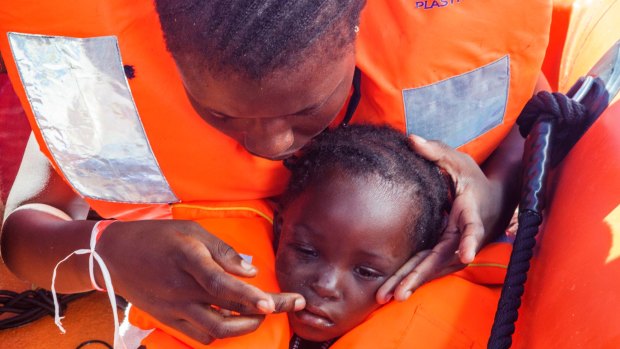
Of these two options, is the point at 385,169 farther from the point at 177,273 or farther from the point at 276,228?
the point at 177,273

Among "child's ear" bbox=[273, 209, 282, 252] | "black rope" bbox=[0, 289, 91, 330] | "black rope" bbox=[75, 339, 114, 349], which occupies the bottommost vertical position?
"black rope" bbox=[75, 339, 114, 349]

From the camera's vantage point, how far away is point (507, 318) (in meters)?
1.11

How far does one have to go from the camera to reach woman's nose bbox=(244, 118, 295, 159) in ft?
3.29

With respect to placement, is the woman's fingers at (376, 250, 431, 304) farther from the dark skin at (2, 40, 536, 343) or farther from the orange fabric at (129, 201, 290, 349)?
the orange fabric at (129, 201, 290, 349)

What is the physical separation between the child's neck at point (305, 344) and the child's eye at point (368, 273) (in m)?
0.20

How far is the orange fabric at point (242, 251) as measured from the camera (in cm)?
122

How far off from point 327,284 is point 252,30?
518mm

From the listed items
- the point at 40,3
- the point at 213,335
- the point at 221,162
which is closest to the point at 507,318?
the point at 213,335

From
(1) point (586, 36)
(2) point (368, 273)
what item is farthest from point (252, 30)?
(1) point (586, 36)

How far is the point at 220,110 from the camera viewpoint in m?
0.98

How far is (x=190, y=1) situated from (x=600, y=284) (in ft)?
2.27

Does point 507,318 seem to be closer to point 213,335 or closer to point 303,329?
point 303,329

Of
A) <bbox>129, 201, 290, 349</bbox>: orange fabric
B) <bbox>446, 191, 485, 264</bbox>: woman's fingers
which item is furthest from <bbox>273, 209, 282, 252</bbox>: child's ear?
<bbox>446, 191, 485, 264</bbox>: woman's fingers

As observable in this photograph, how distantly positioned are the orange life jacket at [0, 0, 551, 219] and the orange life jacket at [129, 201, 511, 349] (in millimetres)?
116
